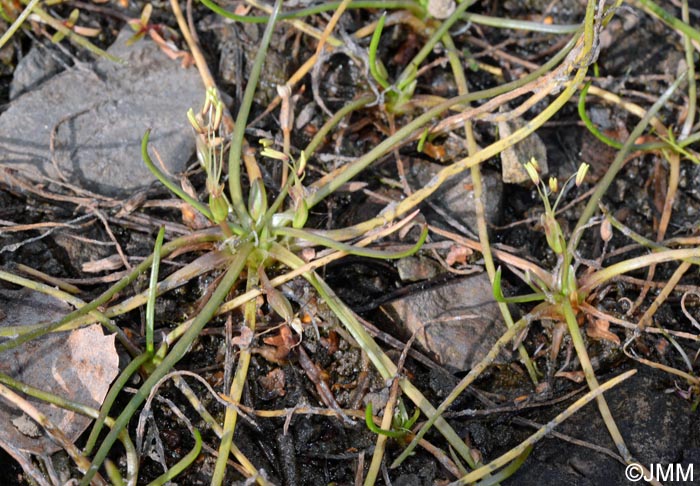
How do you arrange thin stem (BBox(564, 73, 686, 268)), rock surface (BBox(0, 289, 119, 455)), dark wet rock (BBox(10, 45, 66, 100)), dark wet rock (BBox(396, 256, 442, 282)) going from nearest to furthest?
rock surface (BBox(0, 289, 119, 455))
thin stem (BBox(564, 73, 686, 268))
dark wet rock (BBox(396, 256, 442, 282))
dark wet rock (BBox(10, 45, 66, 100))

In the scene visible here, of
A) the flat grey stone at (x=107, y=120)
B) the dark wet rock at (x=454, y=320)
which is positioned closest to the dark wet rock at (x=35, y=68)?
the flat grey stone at (x=107, y=120)

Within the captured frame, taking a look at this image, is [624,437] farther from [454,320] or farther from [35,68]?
[35,68]

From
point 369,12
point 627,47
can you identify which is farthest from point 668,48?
point 369,12

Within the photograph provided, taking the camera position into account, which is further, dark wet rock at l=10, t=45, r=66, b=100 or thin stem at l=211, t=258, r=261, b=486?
dark wet rock at l=10, t=45, r=66, b=100

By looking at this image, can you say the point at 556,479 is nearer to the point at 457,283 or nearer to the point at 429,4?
the point at 457,283

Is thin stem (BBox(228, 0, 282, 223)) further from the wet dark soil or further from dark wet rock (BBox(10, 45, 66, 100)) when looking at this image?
dark wet rock (BBox(10, 45, 66, 100))

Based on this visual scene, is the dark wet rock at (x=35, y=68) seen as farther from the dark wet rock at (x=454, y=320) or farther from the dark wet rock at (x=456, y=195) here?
the dark wet rock at (x=454, y=320)

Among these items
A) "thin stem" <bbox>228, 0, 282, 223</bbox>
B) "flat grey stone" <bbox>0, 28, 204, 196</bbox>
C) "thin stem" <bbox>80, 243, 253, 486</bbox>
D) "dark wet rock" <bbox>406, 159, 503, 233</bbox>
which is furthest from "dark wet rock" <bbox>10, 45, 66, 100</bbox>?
"dark wet rock" <bbox>406, 159, 503, 233</bbox>

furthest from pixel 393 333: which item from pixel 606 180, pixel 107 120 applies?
pixel 107 120
